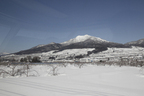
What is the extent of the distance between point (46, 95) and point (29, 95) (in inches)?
21.5

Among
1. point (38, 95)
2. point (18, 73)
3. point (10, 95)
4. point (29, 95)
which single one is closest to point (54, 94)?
point (38, 95)

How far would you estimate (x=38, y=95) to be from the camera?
3.68 m

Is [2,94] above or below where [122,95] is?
above

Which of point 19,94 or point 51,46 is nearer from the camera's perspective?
point 19,94

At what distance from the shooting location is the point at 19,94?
3.74m

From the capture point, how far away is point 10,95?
362 centimetres

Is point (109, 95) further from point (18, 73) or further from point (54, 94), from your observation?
point (18, 73)

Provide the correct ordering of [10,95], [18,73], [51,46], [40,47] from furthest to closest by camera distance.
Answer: [51,46] < [40,47] < [18,73] < [10,95]

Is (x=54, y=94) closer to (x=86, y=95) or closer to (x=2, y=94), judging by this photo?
(x=86, y=95)

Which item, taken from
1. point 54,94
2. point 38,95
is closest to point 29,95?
point 38,95

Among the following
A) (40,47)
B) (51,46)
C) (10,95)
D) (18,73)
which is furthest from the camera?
(51,46)

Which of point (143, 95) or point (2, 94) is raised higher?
point (2, 94)

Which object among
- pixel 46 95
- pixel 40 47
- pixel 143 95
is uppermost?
pixel 40 47

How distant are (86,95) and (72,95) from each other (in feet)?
1.51
